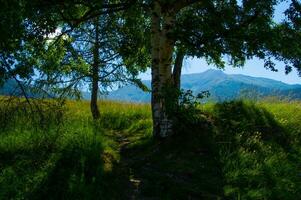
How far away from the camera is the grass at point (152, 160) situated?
10.8 meters

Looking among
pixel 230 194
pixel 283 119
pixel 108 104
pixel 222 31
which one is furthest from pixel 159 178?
pixel 108 104

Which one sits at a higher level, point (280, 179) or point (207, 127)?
point (207, 127)

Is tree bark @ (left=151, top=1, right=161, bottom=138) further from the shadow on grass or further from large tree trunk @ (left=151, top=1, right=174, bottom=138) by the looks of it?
the shadow on grass

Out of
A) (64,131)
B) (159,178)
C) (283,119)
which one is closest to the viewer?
(159,178)

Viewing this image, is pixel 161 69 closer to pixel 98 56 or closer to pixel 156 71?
pixel 156 71

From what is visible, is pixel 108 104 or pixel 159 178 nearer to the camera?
pixel 159 178

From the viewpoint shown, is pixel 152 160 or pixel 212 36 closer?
pixel 152 160

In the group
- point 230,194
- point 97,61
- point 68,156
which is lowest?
point 230,194

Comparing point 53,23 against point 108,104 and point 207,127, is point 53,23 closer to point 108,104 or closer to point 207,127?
point 207,127

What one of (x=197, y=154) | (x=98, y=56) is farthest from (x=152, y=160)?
(x=98, y=56)

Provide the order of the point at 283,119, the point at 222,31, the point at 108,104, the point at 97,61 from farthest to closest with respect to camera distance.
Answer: the point at 108,104, the point at 97,61, the point at 283,119, the point at 222,31

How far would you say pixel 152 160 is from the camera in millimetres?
13859

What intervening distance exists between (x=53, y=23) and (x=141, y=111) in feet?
29.0

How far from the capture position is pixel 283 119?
730 inches
